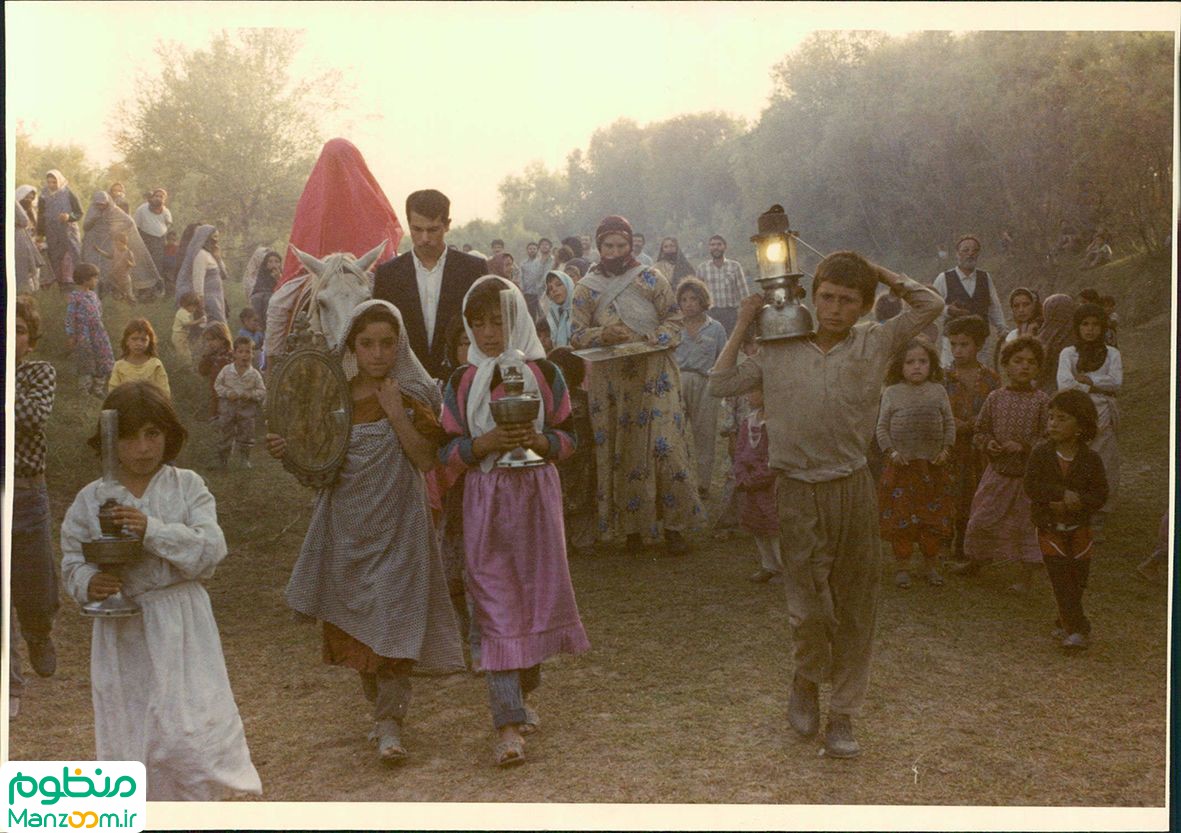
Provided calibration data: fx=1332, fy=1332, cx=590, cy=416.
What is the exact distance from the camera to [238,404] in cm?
575

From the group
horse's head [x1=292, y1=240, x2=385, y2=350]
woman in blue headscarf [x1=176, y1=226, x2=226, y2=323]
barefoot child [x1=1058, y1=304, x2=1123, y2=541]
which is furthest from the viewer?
woman in blue headscarf [x1=176, y1=226, x2=226, y2=323]

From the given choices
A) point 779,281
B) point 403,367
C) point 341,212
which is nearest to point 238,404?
point 341,212

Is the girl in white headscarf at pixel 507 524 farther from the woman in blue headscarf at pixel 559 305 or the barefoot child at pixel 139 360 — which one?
the woman in blue headscarf at pixel 559 305

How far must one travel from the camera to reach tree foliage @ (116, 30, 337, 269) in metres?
5.46

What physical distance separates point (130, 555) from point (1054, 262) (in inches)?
158

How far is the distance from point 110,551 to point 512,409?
1308 mm

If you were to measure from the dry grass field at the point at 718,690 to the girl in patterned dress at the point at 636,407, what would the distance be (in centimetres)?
60

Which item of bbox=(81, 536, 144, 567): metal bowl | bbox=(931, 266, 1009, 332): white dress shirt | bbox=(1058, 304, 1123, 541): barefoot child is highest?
bbox=(931, 266, 1009, 332): white dress shirt

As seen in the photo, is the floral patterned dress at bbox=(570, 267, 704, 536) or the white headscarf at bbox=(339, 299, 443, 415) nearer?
the white headscarf at bbox=(339, 299, 443, 415)

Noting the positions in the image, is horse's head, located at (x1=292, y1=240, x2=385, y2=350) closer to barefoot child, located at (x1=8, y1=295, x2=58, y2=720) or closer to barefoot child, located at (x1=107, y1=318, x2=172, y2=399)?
barefoot child, located at (x1=107, y1=318, x2=172, y2=399)

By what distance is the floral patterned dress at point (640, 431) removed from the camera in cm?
641

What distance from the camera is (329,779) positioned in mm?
4613

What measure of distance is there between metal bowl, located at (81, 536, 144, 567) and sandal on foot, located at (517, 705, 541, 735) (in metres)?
1.42

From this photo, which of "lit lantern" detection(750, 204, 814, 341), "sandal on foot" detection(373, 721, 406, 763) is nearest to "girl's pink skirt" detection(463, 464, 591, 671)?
"sandal on foot" detection(373, 721, 406, 763)
